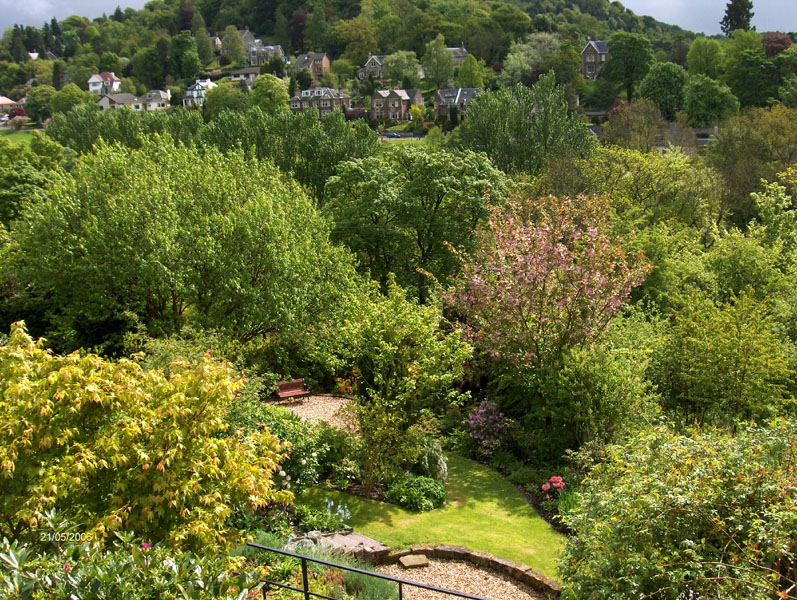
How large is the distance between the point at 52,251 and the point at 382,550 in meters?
13.2

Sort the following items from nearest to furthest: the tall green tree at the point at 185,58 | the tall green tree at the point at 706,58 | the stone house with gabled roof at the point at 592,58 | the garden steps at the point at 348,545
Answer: the garden steps at the point at 348,545 < the tall green tree at the point at 706,58 < the stone house with gabled roof at the point at 592,58 < the tall green tree at the point at 185,58

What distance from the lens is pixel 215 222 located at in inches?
711

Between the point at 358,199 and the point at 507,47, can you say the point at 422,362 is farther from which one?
the point at 507,47

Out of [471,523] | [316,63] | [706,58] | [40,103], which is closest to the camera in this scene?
[471,523]

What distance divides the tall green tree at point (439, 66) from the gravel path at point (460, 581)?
99.1 metres

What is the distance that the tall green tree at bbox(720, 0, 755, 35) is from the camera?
97.5 metres

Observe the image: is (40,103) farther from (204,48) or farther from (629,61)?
(629,61)

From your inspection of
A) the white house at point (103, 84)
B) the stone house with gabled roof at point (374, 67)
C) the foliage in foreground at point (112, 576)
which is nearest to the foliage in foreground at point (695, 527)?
the foliage in foreground at point (112, 576)

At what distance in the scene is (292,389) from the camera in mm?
18922

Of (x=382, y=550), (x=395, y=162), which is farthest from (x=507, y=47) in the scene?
(x=382, y=550)

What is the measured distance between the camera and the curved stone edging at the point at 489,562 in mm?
10266

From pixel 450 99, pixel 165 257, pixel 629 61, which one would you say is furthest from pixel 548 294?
pixel 450 99

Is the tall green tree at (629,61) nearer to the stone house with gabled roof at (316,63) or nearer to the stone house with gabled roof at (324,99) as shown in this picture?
the stone house with gabled roof at (324,99)

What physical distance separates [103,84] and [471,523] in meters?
134
